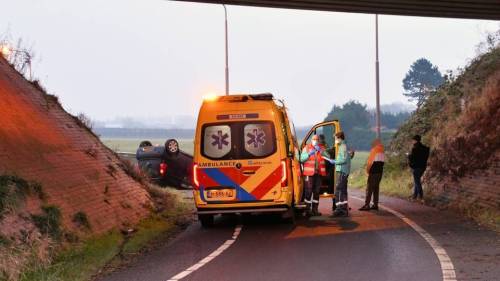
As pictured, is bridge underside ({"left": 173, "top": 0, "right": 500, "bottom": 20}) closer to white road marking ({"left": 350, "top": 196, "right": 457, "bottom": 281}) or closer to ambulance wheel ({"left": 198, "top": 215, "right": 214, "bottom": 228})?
ambulance wheel ({"left": 198, "top": 215, "right": 214, "bottom": 228})

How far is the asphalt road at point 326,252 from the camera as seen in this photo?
8.26 m

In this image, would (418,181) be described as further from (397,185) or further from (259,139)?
(259,139)

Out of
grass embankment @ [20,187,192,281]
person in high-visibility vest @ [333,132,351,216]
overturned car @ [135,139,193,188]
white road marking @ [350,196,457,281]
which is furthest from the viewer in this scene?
overturned car @ [135,139,193,188]

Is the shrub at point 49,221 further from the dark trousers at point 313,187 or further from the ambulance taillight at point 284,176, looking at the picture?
the dark trousers at point 313,187

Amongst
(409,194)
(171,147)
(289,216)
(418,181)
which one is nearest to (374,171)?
(418,181)

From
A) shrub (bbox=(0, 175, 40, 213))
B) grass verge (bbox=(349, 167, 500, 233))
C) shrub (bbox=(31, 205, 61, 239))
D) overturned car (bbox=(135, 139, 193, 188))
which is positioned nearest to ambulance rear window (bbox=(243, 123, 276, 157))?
shrub (bbox=(31, 205, 61, 239))

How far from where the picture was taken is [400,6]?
2080 cm

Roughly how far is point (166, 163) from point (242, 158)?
11.8 meters

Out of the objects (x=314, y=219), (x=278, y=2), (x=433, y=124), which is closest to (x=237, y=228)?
(x=314, y=219)

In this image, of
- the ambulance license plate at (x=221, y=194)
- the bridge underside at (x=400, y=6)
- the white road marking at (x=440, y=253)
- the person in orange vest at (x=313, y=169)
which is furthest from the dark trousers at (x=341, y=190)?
the bridge underside at (x=400, y=6)

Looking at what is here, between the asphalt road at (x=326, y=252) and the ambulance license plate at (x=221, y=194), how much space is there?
2.27 feet

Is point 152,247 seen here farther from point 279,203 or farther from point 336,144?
point 336,144

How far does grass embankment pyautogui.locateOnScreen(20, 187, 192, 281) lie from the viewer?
8094 millimetres

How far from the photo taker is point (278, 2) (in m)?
20.1
